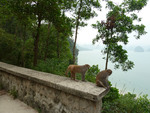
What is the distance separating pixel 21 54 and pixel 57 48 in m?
5.27

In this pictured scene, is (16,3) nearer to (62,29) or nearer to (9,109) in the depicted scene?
(62,29)

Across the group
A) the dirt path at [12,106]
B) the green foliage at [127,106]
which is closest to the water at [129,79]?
the green foliage at [127,106]

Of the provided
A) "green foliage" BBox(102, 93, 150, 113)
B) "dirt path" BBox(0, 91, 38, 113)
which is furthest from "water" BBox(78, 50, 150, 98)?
"dirt path" BBox(0, 91, 38, 113)

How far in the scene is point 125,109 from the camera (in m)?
3.83

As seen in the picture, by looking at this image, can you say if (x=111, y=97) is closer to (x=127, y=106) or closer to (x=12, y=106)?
(x=127, y=106)

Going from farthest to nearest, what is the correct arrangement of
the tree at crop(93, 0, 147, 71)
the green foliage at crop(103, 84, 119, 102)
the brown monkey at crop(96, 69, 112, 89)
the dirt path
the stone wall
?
the tree at crop(93, 0, 147, 71)
the green foliage at crop(103, 84, 119, 102)
the dirt path
the brown monkey at crop(96, 69, 112, 89)
the stone wall

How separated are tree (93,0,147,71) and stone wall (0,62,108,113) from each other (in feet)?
16.4

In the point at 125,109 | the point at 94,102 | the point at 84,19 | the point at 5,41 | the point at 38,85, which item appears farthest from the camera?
the point at 84,19

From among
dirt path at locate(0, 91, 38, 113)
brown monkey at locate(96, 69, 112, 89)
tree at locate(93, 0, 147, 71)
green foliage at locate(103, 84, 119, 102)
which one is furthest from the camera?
tree at locate(93, 0, 147, 71)

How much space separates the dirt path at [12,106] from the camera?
302 cm

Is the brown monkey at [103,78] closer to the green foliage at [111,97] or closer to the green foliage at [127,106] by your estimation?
the green foliage at [127,106]

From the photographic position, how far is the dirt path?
9.91 feet

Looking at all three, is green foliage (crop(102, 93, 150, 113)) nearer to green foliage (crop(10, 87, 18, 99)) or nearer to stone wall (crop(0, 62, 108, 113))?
stone wall (crop(0, 62, 108, 113))

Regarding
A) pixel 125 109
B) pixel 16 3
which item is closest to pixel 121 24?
pixel 125 109
